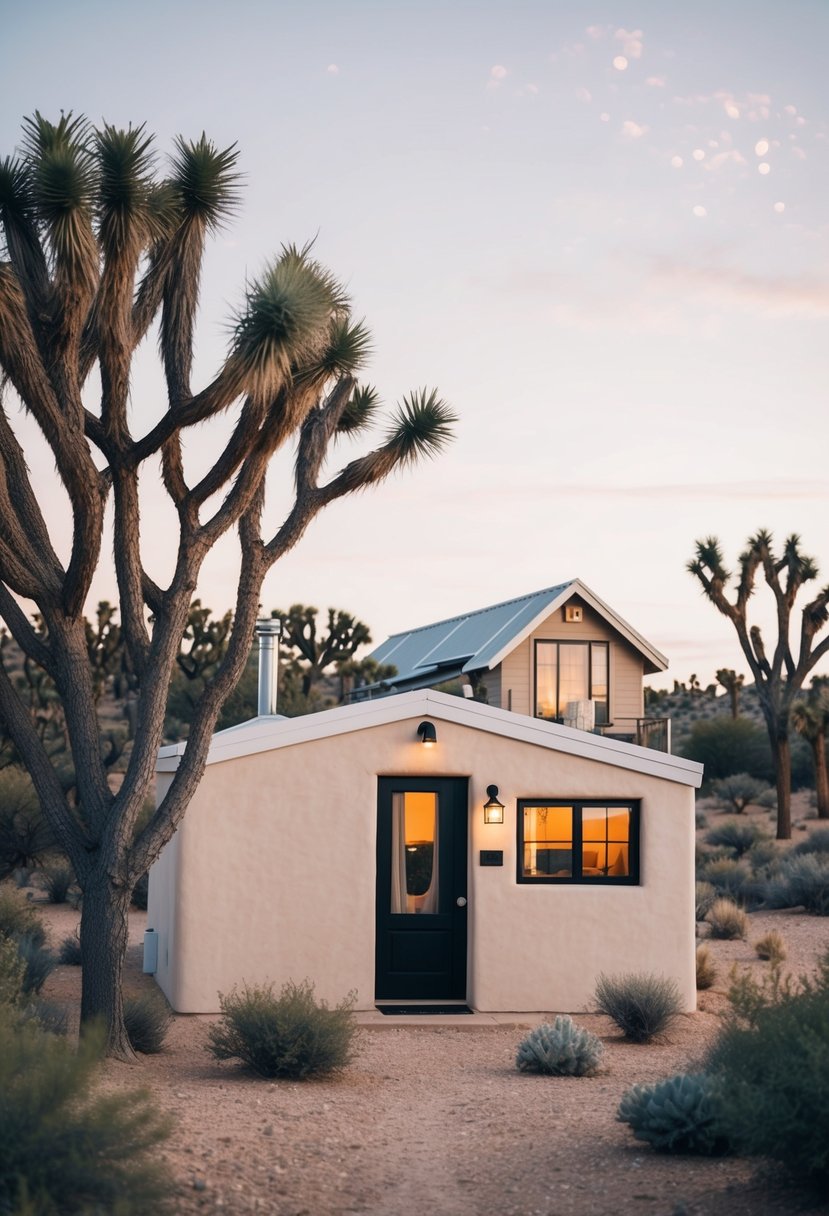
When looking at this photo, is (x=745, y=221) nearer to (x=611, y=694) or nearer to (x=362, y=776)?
(x=362, y=776)

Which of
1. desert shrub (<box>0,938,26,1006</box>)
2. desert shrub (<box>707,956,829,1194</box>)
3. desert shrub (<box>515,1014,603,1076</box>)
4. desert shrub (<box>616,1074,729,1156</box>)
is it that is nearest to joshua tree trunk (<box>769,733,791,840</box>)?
desert shrub (<box>515,1014,603,1076</box>)

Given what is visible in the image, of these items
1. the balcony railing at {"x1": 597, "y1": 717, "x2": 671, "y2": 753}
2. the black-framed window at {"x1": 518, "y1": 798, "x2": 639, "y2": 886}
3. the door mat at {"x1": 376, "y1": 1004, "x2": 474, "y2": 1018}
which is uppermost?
the balcony railing at {"x1": 597, "y1": 717, "x2": 671, "y2": 753}

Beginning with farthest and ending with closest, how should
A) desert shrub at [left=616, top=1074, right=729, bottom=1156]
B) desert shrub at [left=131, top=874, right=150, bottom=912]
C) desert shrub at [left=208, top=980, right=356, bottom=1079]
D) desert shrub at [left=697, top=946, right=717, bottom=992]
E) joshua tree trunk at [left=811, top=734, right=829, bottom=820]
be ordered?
joshua tree trunk at [left=811, top=734, right=829, bottom=820] → desert shrub at [left=131, top=874, right=150, bottom=912] → desert shrub at [left=697, top=946, right=717, bottom=992] → desert shrub at [left=208, top=980, right=356, bottom=1079] → desert shrub at [left=616, top=1074, right=729, bottom=1156]

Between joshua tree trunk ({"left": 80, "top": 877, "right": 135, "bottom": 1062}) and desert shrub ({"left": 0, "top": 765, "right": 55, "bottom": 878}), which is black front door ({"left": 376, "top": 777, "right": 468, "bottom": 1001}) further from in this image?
desert shrub ({"left": 0, "top": 765, "right": 55, "bottom": 878})

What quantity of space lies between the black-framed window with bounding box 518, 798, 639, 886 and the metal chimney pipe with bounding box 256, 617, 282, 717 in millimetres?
4258

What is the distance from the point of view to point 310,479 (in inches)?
442

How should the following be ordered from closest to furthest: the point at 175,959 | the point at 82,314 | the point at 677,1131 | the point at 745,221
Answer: the point at 677,1131, the point at 82,314, the point at 175,959, the point at 745,221

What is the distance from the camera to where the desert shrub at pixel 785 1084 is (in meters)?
5.47

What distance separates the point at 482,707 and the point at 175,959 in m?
3.91

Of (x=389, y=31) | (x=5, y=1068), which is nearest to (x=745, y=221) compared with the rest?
(x=389, y=31)

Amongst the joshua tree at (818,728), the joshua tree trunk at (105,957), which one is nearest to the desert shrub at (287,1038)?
the joshua tree trunk at (105,957)

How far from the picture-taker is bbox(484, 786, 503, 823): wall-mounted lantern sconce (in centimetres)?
1315

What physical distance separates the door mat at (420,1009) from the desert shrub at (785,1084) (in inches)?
273

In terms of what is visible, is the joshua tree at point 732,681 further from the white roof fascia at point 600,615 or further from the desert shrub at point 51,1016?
the desert shrub at point 51,1016
